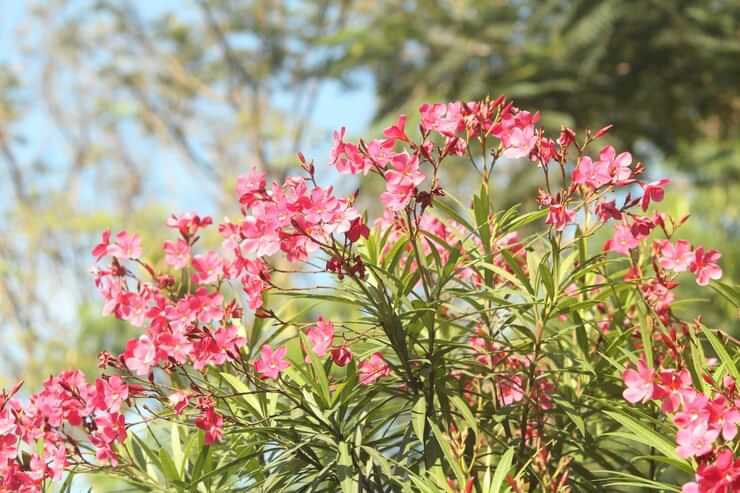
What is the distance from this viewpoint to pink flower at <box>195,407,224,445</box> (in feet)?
4.01

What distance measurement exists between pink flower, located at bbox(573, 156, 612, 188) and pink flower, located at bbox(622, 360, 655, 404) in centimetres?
25

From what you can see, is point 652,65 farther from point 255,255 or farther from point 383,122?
point 255,255

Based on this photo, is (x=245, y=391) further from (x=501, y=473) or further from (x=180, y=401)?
(x=501, y=473)

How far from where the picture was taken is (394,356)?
4.48 feet

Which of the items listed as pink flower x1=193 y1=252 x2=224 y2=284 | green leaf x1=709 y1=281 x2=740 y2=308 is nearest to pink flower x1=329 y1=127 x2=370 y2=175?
pink flower x1=193 y1=252 x2=224 y2=284

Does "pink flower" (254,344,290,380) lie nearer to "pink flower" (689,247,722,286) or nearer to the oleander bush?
the oleander bush

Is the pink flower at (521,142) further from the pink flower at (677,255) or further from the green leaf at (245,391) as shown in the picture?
the green leaf at (245,391)

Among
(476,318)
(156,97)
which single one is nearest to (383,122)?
(476,318)

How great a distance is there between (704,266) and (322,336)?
1.68ft

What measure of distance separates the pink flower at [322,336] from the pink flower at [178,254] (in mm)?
288

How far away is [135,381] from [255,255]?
0.83 feet

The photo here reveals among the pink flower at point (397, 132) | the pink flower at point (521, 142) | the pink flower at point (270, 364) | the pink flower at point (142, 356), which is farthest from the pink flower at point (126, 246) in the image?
the pink flower at point (521, 142)

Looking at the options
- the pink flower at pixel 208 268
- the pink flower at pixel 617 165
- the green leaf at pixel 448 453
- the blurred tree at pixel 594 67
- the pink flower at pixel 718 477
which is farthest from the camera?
the blurred tree at pixel 594 67

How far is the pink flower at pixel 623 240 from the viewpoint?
1.31 m
